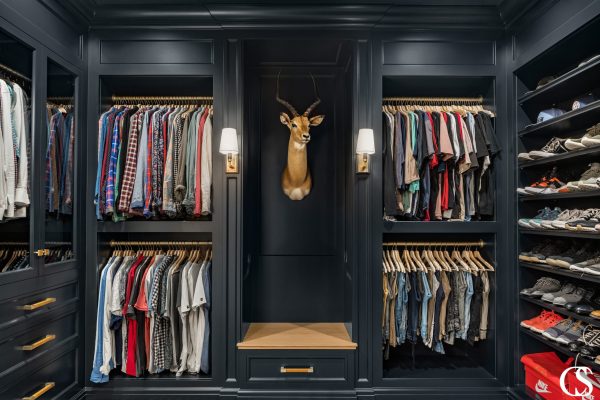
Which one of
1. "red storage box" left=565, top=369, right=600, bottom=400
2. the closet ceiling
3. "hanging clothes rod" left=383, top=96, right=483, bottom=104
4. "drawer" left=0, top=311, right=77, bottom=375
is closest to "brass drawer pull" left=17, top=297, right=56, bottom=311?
"drawer" left=0, top=311, right=77, bottom=375

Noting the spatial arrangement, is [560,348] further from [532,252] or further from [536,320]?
[532,252]

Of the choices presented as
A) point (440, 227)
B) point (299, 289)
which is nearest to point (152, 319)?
point (299, 289)

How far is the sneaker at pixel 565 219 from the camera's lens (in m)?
1.94

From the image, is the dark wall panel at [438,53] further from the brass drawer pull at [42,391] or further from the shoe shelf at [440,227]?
the brass drawer pull at [42,391]

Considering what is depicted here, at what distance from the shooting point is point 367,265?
2.35 meters

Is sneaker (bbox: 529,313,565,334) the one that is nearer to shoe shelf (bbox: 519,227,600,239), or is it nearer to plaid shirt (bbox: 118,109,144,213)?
shoe shelf (bbox: 519,227,600,239)

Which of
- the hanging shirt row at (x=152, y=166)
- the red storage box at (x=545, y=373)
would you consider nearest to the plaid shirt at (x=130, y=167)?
the hanging shirt row at (x=152, y=166)

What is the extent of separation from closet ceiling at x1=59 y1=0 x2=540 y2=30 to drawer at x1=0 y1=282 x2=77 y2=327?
187 centimetres

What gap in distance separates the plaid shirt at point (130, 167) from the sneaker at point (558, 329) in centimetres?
285

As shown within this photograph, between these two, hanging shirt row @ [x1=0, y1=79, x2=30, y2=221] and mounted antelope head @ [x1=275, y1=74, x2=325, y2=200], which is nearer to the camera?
hanging shirt row @ [x1=0, y1=79, x2=30, y2=221]

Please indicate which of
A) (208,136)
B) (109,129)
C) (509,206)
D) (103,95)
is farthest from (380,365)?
(103,95)

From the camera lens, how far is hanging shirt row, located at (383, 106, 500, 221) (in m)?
2.35

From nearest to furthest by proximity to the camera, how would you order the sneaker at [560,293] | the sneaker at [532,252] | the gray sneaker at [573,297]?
the gray sneaker at [573,297] → the sneaker at [560,293] → the sneaker at [532,252]

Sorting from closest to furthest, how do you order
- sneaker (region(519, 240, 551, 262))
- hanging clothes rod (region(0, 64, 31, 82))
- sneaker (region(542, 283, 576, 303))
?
hanging clothes rod (region(0, 64, 31, 82)), sneaker (region(542, 283, 576, 303)), sneaker (region(519, 240, 551, 262))
